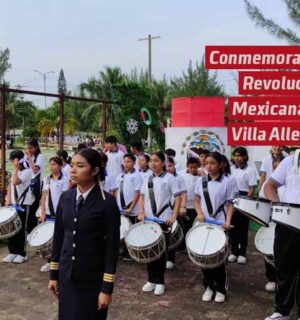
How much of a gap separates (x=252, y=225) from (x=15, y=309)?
16.1 feet

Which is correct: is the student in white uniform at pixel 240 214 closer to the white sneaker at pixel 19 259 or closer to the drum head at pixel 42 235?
the drum head at pixel 42 235

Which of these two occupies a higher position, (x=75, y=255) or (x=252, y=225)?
(x=75, y=255)

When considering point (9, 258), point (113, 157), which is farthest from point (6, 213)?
point (113, 157)

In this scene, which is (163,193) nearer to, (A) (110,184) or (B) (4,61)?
(A) (110,184)

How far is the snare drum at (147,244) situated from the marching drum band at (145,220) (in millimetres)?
11

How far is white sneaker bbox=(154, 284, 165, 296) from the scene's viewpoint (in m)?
4.62

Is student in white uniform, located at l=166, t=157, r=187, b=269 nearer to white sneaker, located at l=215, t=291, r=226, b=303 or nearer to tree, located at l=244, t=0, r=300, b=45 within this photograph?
white sneaker, located at l=215, t=291, r=226, b=303

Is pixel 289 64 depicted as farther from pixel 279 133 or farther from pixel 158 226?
pixel 158 226

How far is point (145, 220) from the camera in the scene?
478cm

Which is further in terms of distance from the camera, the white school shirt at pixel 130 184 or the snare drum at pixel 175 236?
the white school shirt at pixel 130 184

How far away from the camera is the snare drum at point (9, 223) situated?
17.8 feet

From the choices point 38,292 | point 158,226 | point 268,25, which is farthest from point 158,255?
point 268,25

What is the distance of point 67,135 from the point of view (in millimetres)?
37812

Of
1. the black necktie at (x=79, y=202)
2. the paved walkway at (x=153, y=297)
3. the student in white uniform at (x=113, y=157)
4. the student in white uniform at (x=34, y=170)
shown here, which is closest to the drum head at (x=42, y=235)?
the paved walkway at (x=153, y=297)
